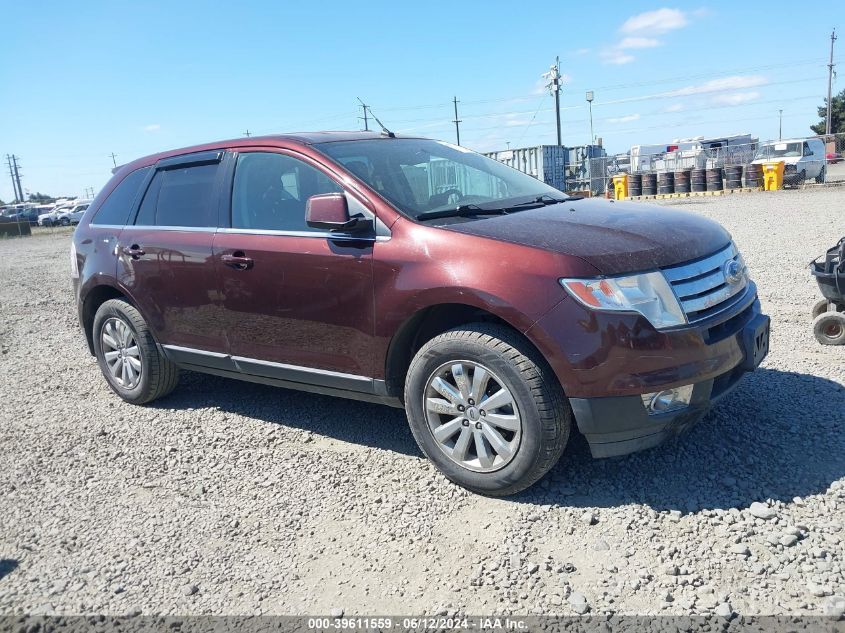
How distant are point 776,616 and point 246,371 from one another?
3238 mm

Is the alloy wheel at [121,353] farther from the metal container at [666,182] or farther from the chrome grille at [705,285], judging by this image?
the metal container at [666,182]

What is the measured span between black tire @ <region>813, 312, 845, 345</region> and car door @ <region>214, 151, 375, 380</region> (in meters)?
3.76

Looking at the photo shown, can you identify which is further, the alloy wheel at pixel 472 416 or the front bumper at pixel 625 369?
the alloy wheel at pixel 472 416

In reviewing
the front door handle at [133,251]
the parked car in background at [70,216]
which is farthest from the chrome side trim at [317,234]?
the parked car in background at [70,216]

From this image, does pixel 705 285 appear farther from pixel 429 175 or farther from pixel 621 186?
pixel 621 186

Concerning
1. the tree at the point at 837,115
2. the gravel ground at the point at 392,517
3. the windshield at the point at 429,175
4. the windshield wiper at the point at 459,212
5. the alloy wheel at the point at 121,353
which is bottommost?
the gravel ground at the point at 392,517

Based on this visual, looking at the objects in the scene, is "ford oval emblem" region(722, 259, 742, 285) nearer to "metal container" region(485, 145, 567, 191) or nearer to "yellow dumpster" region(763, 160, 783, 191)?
"yellow dumpster" region(763, 160, 783, 191)

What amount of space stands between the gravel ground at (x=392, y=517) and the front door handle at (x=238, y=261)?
1.17 meters

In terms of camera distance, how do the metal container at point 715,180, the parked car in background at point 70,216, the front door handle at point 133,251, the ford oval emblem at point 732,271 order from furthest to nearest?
the parked car in background at point 70,216
the metal container at point 715,180
the front door handle at point 133,251
the ford oval emblem at point 732,271

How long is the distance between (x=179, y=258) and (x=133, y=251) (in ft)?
2.02

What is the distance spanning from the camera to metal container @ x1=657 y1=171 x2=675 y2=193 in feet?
90.1

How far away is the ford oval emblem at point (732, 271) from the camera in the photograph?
3453 mm

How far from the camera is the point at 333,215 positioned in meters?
3.60

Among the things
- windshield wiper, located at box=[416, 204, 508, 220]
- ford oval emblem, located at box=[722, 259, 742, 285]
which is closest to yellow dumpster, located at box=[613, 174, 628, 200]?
ford oval emblem, located at box=[722, 259, 742, 285]
